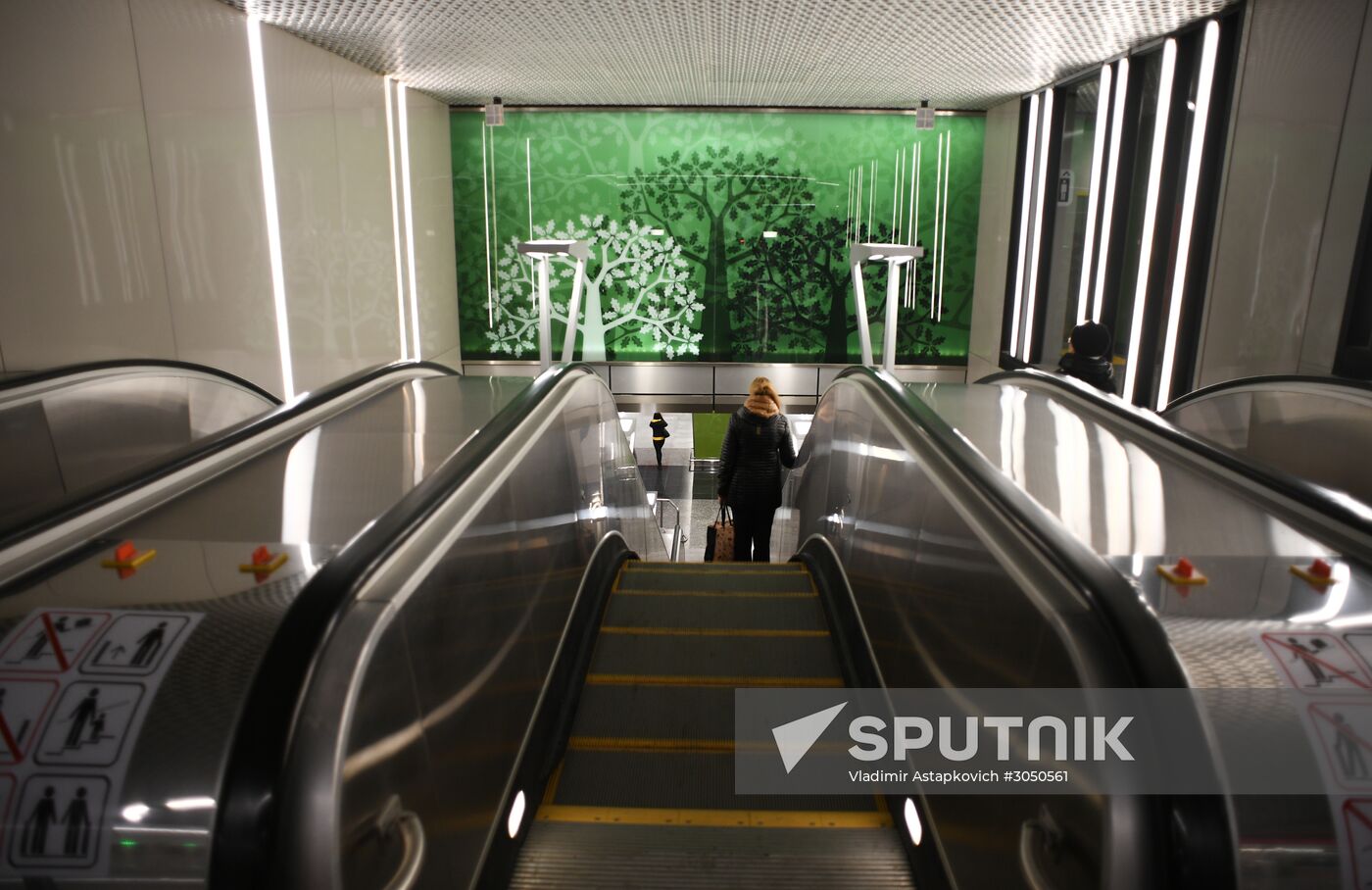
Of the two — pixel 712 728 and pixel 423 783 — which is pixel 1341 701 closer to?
pixel 423 783

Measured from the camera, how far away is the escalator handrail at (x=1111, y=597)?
112 cm

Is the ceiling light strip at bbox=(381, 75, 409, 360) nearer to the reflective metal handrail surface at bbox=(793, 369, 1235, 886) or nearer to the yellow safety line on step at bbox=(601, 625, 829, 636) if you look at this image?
the yellow safety line on step at bbox=(601, 625, 829, 636)

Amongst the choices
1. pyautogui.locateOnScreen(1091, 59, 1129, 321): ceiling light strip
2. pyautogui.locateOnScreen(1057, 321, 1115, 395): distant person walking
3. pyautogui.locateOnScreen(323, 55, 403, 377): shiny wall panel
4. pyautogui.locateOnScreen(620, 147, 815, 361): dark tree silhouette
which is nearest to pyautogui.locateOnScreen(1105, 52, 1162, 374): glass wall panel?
pyautogui.locateOnScreen(1091, 59, 1129, 321): ceiling light strip

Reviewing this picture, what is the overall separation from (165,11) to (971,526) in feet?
17.3

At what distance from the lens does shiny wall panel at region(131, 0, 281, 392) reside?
4.84 meters

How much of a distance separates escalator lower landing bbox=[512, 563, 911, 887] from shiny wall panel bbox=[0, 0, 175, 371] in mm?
2910

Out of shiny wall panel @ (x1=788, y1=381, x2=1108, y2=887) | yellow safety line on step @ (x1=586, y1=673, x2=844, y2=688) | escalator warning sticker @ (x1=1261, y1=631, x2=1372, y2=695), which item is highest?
escalator warning sticker @ (x1=1261, y1=631, x2=1372, y2=695)

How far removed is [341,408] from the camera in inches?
111

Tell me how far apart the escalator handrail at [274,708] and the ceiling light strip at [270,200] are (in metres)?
5.16

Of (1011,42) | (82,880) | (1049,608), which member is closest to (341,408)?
(82,880)

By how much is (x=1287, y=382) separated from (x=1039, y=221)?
555 centimetres

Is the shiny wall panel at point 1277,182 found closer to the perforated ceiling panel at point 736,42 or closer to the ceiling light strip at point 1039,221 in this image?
the perforated ceiling panel at point 736,42

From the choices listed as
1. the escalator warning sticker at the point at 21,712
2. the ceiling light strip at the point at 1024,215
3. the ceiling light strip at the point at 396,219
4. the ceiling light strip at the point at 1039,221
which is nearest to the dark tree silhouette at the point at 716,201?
the ceiling light strip at the point at 1024,215

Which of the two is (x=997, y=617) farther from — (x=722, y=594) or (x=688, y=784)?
(x=722, y=594)
